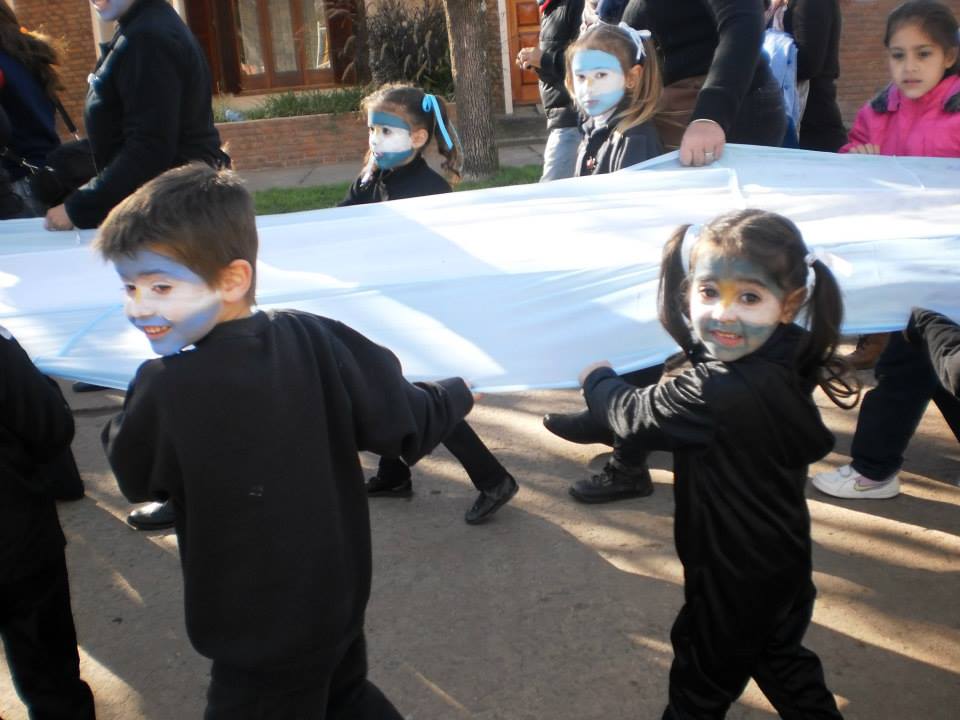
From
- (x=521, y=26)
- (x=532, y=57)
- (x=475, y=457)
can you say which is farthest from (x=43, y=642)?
(x=521, y=26)

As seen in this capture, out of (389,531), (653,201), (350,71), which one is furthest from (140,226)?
(350,71)

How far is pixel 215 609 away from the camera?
6.64 ft

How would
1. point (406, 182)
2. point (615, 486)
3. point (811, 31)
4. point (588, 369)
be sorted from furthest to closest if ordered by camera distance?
point (811, 31) → point (406, 182) → point (615, 486) → point (588, 369)

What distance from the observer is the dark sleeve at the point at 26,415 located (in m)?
2.40

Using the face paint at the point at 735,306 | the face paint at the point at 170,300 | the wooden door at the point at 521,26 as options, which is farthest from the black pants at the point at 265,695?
the wooden door at the point at 521,26

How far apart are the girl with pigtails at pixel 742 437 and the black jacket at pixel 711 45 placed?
1269 mm

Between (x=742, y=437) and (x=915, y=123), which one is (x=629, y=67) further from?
(x=742, y=437)

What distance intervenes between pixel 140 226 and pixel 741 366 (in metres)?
1.27

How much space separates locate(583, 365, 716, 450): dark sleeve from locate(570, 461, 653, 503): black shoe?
1.52 metres

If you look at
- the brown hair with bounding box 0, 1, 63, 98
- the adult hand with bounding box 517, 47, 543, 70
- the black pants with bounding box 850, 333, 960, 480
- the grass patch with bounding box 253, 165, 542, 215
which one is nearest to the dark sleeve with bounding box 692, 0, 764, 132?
the black pants with bounding box 850, 333, 960, 480

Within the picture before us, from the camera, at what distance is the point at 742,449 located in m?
2.27

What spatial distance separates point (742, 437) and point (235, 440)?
1.06m

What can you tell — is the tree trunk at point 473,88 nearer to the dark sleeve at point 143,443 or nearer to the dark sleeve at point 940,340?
→ the dark sleeve at point 940,340

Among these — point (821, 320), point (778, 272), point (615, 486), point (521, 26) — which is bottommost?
point (615, 486)
